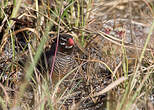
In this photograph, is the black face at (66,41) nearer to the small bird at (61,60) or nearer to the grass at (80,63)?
the small bird at (61,60)

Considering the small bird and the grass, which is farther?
the small bird

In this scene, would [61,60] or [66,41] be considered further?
[61,60]

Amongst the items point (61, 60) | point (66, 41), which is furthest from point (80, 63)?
point (66, 41)

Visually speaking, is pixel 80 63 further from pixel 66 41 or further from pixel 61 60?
pixel 66 41

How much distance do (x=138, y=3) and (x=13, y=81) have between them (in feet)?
9.69

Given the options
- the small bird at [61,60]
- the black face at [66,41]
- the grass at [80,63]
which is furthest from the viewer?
the small bird at [61,60]

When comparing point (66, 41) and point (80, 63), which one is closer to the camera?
point (66, 41)

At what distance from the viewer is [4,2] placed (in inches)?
183

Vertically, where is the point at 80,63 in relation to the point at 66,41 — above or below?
below

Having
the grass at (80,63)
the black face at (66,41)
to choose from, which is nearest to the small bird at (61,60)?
the black face at (66,41)

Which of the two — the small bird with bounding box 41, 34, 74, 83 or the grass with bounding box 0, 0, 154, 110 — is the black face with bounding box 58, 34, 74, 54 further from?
the grass with bounding box 0, 0, 154, 110

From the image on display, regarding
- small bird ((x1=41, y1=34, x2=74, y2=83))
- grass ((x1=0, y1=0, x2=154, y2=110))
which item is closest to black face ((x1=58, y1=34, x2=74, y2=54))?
small bird ((x1=41, y1=34, x2=74, y2=83))

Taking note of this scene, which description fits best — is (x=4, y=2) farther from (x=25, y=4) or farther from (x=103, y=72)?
(x=103, y=72)

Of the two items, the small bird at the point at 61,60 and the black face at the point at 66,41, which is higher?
the black face at the point at 66,41
